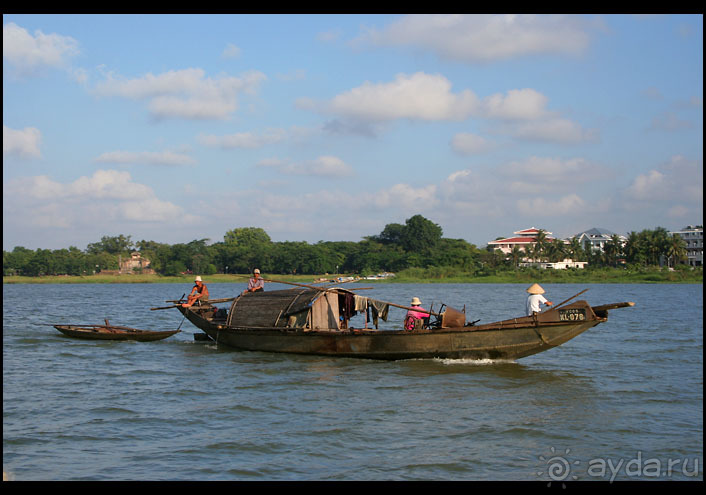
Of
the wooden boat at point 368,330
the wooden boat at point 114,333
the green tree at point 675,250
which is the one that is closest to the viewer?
the wooden boat at point 368,330

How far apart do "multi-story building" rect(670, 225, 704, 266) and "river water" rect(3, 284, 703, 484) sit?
8205cm

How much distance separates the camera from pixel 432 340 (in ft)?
44.1

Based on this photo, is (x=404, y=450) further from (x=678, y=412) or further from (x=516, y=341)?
A: (x=516, y=341)

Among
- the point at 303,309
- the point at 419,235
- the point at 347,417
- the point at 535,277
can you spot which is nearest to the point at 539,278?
the point at 535,277

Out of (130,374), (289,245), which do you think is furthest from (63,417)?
(289,245)

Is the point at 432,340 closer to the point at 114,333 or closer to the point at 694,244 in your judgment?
the point at 114,333

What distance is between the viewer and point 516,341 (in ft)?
42.4

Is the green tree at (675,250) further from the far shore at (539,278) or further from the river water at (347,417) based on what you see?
the river water at (347,417)

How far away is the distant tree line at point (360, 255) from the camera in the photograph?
249ft

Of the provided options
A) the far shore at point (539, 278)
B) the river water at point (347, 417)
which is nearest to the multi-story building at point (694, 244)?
the far shore at point (539, 278)

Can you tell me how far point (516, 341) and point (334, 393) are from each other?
13.1 ft

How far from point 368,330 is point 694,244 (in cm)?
9098

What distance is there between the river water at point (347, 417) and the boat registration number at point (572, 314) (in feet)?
4.05

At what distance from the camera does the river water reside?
7.47m
